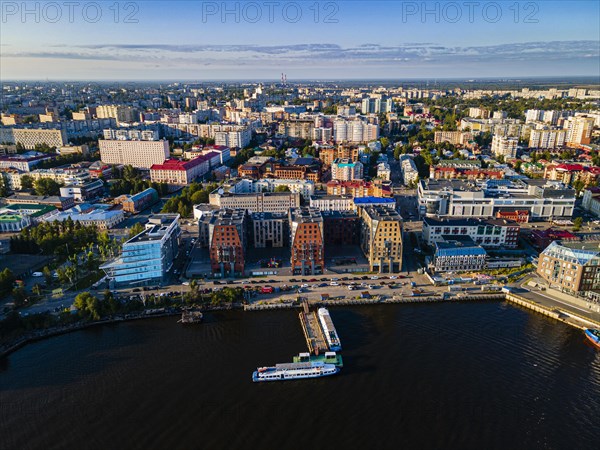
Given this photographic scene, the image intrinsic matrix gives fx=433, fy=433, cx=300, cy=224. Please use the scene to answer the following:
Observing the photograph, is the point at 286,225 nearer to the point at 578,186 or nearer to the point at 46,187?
the point at 46,187

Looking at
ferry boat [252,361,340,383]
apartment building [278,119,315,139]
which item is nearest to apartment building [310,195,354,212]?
ferry boat [252,361,340,383]

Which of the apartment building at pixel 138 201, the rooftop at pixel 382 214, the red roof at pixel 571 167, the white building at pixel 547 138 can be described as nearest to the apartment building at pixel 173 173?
the apartment building at pixel 138 201

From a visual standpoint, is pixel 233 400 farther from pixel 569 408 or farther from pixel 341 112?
pixel 341 112

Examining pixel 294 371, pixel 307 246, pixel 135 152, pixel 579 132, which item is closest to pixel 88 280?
pixel 307 246

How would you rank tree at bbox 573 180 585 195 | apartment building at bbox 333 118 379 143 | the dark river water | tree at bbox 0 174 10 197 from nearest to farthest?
the dark river water < tree at bbox 573 180 585 195 < tree at bbox 0 174 10 197 < apartment building at bbox 333 118 379 143

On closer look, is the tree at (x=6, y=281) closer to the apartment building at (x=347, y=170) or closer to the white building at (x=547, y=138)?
the apartment building at (x=347, y=170)

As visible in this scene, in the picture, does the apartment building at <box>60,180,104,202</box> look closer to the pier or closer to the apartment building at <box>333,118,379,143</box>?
the pier

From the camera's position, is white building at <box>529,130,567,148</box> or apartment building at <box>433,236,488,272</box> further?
white building at <box>529,130,567,148</box>
